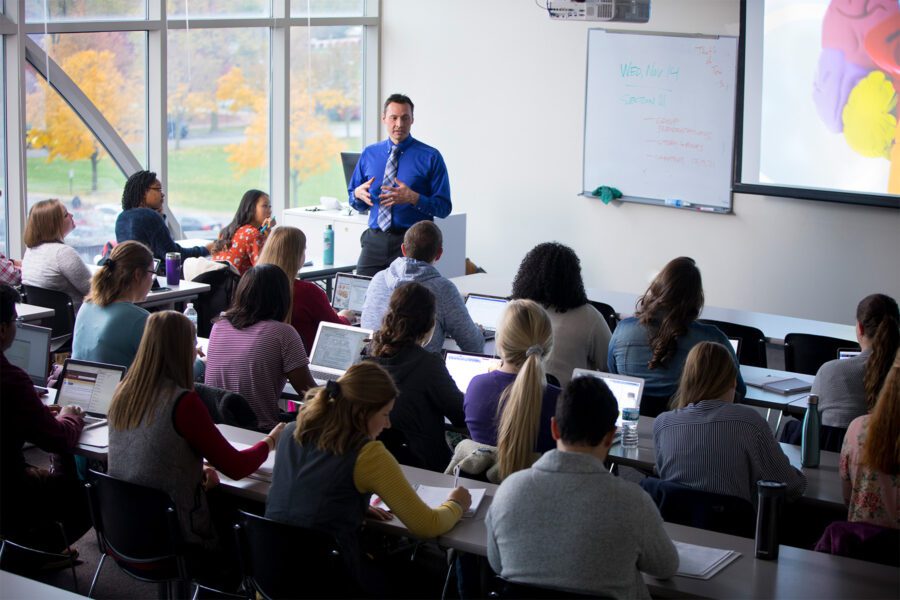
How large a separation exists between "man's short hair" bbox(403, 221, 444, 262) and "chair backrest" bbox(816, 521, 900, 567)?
273cm

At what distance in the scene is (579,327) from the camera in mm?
4871

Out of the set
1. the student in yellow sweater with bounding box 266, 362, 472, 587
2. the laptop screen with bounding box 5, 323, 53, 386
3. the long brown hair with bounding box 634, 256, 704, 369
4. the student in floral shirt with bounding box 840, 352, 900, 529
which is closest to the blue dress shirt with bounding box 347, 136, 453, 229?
the long brown hair with bounding box 634, 256, 704, 369

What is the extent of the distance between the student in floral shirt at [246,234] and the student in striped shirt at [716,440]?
14.5 ft

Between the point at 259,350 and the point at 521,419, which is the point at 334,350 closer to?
the point at 259,350

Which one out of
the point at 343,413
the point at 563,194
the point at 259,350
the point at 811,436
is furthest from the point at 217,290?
the point at 811,436

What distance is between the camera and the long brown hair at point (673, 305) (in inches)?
180

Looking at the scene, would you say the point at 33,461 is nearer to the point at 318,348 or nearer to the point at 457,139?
the point at 318,348

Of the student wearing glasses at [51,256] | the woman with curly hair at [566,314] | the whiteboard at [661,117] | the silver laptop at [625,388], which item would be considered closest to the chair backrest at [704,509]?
the silver laptop at [625,388]

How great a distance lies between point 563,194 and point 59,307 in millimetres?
4695

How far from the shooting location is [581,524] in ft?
8.32

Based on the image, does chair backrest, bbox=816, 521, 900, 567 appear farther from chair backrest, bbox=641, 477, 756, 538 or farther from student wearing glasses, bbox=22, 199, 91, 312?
student wearing glasses, bbox=22, 199, 91, 312

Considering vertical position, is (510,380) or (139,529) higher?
(510,380)

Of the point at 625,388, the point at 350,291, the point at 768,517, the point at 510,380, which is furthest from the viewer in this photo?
the point at 350,291

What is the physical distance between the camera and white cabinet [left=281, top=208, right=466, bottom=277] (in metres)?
8.66
